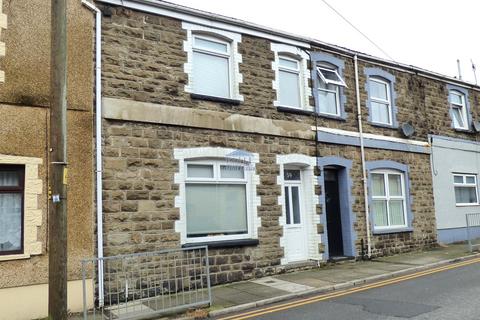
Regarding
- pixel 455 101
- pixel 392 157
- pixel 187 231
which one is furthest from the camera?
pixel 455 101

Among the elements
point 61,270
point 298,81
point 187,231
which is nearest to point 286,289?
point 187,231

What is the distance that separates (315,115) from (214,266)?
5.46 m

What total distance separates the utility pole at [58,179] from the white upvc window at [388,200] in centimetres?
1060

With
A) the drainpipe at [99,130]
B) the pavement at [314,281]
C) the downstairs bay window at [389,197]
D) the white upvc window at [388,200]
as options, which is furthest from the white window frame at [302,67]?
the drainpipe at [99,130]

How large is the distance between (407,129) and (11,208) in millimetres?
12660

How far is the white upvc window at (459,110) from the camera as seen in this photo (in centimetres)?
1831

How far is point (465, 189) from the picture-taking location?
1828 cm

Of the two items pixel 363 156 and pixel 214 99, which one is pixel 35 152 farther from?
pixel 363 156

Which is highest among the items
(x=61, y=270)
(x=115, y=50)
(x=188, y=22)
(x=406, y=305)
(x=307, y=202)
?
(x=188, y=22)

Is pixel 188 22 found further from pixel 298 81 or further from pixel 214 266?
pixel 214 266

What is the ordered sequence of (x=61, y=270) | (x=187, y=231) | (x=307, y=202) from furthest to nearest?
(x=307, y=202) → (x=187, y=231) → (x=61, y=270)

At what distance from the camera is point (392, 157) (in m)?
15.3

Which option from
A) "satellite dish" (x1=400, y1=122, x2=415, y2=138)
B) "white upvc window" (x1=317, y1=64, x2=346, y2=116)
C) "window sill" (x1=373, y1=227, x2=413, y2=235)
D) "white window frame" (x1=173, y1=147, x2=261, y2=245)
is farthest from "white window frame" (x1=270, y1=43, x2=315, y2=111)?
"window sill" (x1=373, y1=227, x2=413, y2=235)

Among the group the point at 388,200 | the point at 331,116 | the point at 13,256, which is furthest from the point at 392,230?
the point at 13,256
